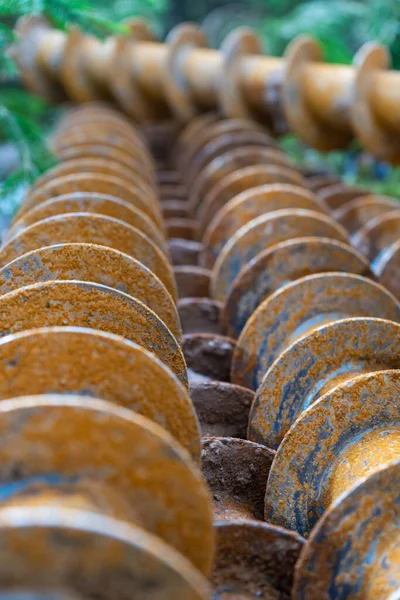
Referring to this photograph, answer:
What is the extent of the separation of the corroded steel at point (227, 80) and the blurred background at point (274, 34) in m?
0.26

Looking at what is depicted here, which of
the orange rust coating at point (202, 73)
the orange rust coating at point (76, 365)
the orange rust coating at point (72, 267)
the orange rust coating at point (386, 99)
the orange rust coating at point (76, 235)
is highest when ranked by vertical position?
the orange rust coating at point (202, 73)

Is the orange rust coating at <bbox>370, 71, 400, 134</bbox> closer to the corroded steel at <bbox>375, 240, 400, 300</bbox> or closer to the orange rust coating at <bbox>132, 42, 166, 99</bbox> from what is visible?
the corroded steel at <bbox>375, 240, 400, 300</bbox>

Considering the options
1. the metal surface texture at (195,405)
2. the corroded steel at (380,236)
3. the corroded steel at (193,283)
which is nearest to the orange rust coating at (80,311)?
the metal surface texture at (195,405)

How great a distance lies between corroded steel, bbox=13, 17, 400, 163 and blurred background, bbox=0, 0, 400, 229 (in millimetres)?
263

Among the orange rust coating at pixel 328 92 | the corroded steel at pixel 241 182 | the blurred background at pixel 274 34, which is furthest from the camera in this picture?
the blurred background at pixel 274 34

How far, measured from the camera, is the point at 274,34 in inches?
348

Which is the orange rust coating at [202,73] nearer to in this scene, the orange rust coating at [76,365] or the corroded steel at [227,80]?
the corroded steel at [227,80]

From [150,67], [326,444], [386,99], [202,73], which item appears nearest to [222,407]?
[326,444]

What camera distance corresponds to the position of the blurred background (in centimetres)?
403

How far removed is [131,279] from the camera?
1608mm

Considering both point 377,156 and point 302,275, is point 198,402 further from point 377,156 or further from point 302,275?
point 377,156

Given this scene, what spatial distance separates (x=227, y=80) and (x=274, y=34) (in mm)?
5100

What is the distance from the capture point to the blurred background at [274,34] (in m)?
4.03

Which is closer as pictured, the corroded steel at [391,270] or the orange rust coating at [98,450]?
the orange rust coating at [98,450]
